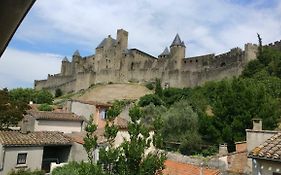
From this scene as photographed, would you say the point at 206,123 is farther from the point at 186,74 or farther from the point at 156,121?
the point at 186,74

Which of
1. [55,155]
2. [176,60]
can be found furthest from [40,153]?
[176,60]

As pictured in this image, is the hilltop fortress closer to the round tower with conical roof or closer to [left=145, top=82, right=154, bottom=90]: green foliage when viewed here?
the round tower with conical roof

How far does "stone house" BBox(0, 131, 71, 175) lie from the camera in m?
19.3

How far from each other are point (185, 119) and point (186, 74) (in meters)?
35.5

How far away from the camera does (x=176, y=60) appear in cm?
7238

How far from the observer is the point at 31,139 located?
21141 millimetres

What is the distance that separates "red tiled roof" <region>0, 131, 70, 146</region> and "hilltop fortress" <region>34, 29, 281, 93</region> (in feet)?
136

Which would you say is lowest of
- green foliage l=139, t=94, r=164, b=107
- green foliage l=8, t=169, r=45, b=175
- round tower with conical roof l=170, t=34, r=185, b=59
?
green foliage l=8, t=169, r=45, b=175

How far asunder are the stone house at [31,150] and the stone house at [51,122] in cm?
334

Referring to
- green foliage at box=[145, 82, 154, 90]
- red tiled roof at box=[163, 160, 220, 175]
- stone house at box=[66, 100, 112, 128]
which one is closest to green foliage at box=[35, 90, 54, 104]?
green foliage at box=[145, 82, 154, 90]

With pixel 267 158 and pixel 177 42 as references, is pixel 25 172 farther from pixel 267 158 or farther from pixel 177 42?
pixel 177 42

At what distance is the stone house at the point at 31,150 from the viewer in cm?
1930

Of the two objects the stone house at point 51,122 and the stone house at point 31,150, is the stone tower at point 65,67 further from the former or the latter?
the stone house at point 31,150

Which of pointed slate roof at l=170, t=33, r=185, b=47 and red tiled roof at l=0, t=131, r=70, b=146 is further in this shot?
pointed slate roof at l=170, t=33, r=185, b=47
